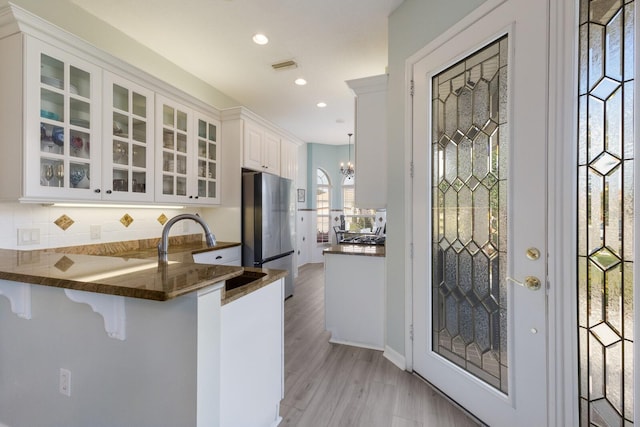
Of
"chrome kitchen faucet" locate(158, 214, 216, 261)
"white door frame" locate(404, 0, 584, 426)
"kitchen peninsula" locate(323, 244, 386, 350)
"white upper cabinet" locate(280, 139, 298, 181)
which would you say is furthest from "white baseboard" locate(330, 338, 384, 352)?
"white upper cabinet" locate(280, 139, 298, 181)

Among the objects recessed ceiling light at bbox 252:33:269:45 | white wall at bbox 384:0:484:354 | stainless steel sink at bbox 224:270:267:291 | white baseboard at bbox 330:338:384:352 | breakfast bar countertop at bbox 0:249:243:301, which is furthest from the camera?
recessed ceiling light at bbox 252:33:269:45

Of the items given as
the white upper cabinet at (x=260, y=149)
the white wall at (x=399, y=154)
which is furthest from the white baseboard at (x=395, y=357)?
the white upper cabinet at (x=260, y=149)

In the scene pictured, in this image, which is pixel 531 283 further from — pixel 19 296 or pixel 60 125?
pixel 60 125

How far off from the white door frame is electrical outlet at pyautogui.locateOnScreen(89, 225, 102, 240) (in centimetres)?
318

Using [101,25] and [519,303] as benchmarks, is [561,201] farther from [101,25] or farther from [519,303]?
[101,25]

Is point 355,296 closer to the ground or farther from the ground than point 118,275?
closer to the ground

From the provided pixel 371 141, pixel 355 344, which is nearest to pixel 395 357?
pixel 355 344

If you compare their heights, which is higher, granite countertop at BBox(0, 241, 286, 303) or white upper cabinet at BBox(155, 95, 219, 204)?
white upper cabinet at BBox(155, 95, 219, 204)

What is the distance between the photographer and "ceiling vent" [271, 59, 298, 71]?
3182 millimetres

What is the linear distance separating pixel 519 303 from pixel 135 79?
124 inches

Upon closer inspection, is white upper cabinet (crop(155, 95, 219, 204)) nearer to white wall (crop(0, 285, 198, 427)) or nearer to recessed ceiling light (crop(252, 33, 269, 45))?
recessed ceiling light (crop(252, 33, 269, 45))

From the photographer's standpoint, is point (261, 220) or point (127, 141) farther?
point (261, 220)

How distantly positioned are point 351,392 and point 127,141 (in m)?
2.60

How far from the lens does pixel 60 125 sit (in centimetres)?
195
